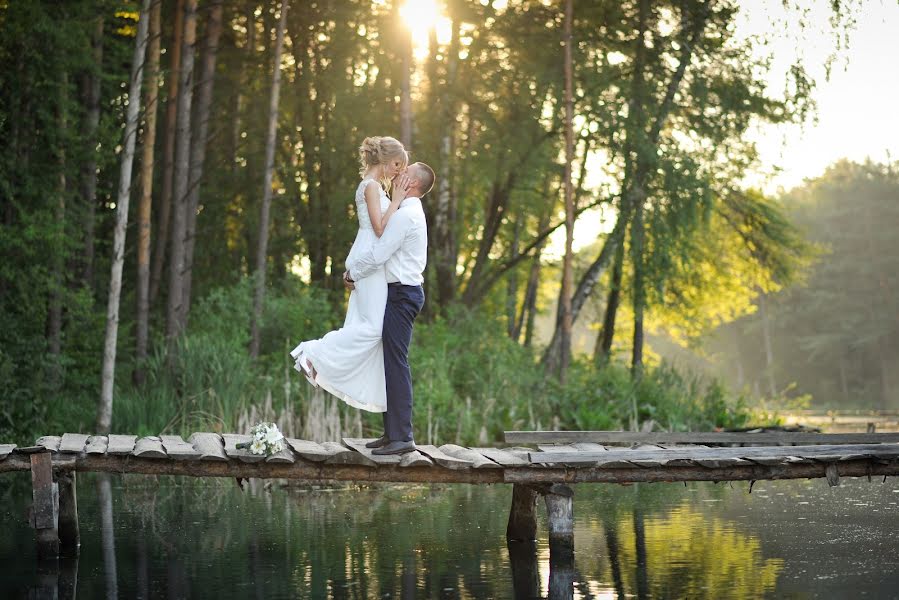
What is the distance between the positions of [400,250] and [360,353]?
0.71 metres

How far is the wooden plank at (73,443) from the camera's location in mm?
8766

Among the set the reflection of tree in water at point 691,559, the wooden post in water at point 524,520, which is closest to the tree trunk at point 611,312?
the reflection of tree in water at point 691,559

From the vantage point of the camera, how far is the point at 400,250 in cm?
828

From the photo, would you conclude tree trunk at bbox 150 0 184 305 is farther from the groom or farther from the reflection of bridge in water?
the groom

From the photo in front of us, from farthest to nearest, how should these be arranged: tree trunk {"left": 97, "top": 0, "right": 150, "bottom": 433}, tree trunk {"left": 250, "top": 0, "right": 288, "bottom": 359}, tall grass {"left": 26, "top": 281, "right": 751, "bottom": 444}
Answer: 1. tree trunk {"left": 250, "top": 0, "right": 288, "bottom": 359}
2. tree trunk {"left": 97, "top": 0, "right": 150, "bottom": 433}
3. tall grass {"left": 26, "top": 281, "right": 751, "bottom": 444}

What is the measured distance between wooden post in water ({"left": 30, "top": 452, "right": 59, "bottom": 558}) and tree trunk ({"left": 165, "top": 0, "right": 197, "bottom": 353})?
952 centimetres

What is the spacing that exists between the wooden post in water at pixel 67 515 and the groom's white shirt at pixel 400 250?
289 centimetres

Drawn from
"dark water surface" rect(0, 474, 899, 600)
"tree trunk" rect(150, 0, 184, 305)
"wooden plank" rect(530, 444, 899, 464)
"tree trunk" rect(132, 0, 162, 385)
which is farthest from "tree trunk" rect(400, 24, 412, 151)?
"wooden plank" rect(530, 444, 899, 464)

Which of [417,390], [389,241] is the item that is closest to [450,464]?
[389,241]

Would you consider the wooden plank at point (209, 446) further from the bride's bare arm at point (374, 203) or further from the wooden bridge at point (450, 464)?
the bride's bare arm at point (374, 203)

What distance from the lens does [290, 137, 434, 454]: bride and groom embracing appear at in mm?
8148

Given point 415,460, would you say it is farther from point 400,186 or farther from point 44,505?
point 44,505

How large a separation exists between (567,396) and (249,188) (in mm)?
8374

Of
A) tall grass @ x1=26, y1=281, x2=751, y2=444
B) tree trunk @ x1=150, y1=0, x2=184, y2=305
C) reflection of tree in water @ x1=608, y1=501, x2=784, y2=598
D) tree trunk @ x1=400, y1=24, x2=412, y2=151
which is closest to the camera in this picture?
reflection of tree in water @ x1=608, y1=501, x2=784, y2=598
